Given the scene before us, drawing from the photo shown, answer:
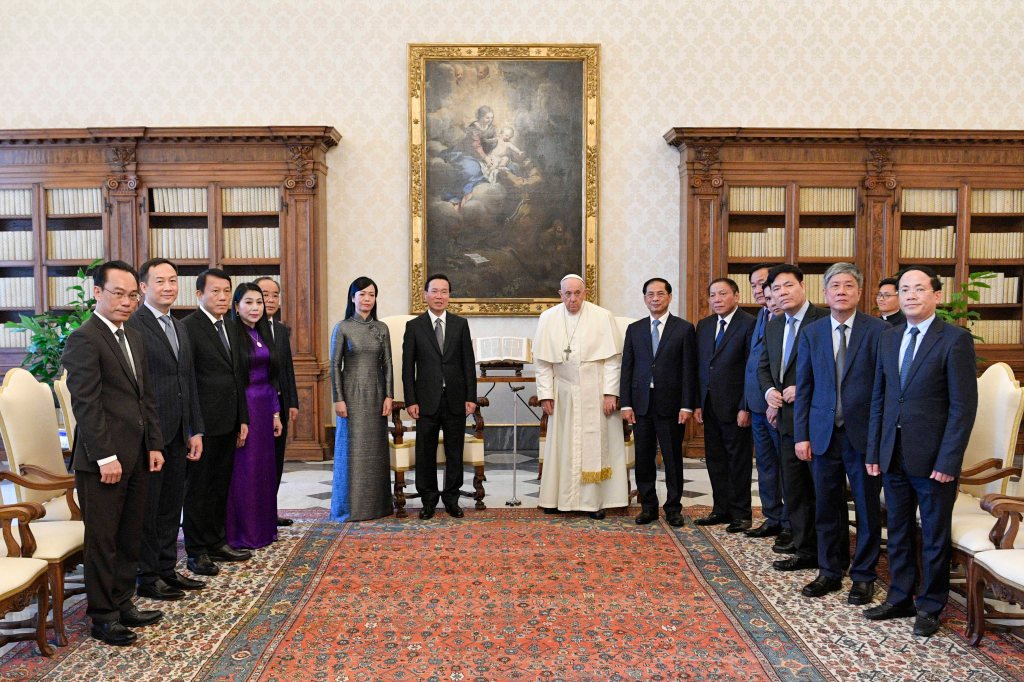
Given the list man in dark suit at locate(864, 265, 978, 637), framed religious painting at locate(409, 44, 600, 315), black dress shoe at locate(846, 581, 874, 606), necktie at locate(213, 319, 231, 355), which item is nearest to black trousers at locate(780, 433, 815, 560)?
black dress shoe at locate(846, 581, 874, 606)

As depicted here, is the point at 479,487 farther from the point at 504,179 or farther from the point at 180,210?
the point at 180,210

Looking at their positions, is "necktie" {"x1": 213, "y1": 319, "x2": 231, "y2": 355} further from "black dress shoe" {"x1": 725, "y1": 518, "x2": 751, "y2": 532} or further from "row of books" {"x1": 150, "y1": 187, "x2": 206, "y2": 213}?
"row of books" {"x1": 150, "y1": 187, "x2": 206, "y2": 213}

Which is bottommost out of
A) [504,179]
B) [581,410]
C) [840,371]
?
[581,410]

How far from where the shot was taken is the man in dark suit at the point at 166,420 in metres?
3.72

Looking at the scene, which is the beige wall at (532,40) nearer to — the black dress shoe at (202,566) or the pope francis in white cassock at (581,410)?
the pope francis in white cassock at (581,410)

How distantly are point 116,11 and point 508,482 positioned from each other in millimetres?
5799

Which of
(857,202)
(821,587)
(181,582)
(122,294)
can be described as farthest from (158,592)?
(857,202)

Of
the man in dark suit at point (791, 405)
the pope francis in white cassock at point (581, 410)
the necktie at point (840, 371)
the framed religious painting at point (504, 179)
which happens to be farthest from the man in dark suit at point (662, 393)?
the framed religious painting at point (504, 179)

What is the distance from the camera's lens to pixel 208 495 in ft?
14.3

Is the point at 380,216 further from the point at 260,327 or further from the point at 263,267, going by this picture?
the point at 260,327

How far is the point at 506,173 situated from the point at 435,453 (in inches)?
130

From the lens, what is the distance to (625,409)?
5.36 m

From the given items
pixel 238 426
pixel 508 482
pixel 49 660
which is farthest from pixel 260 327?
pixel 508 482

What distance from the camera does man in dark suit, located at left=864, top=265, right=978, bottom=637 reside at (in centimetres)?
322
